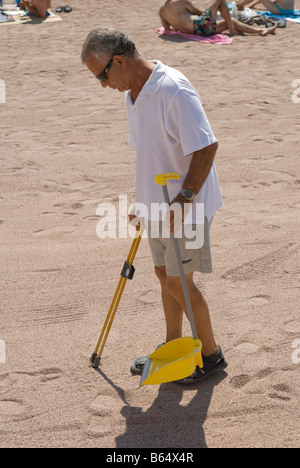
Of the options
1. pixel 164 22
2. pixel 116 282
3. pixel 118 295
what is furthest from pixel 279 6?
pixel 118 295

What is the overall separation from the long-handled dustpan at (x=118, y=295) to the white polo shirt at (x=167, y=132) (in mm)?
397

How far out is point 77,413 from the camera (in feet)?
9.94

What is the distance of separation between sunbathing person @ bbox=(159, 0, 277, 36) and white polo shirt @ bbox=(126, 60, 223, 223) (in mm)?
8526

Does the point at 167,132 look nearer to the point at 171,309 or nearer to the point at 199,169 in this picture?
the point at 199,169

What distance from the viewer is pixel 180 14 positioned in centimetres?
1088

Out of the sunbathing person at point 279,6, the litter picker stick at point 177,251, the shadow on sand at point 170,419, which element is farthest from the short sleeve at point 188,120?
the sunbathing person at point 279,6

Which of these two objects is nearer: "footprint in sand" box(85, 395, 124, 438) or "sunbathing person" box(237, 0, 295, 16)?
"footprint in sand" box(85, 395, 124, 438)

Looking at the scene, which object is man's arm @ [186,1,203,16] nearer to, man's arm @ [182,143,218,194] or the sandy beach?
the sandy beach

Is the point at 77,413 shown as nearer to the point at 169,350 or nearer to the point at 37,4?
the point at 169,350

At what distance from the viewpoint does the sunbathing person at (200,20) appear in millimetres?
10797

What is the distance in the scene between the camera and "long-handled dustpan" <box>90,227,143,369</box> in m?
3.25

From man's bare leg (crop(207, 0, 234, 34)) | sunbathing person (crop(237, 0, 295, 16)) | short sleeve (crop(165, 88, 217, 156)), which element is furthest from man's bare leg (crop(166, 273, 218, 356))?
sunbathing person (crop(237, 0, 295, 16))

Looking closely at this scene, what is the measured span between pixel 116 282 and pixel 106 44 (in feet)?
6.29

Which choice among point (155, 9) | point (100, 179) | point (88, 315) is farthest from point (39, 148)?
point (155, 9)
